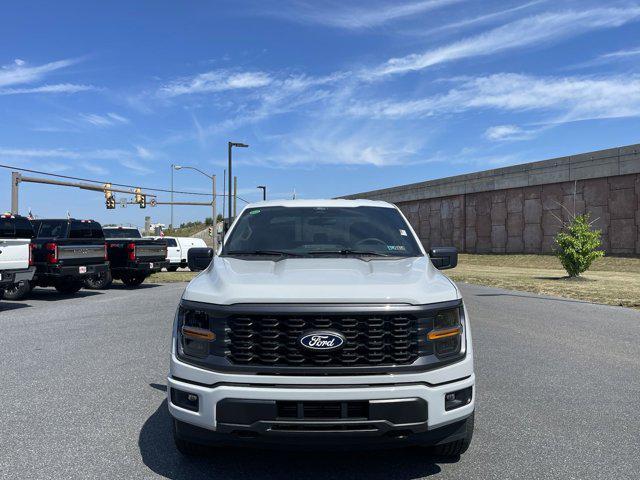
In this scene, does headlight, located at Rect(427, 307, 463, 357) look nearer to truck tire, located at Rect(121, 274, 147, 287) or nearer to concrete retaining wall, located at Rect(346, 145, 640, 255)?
truck tire, located at Rect(121, 274, 147, 287)

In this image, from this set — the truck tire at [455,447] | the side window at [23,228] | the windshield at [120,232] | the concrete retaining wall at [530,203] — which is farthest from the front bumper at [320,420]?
the concrete retaining wall at [530,203]

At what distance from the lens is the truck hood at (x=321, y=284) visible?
132 inches

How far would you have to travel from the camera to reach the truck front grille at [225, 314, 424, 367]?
331 cm

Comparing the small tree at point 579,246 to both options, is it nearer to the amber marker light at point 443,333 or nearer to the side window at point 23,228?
the side window at point 23,228

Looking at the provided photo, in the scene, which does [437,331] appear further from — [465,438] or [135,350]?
[135,350]

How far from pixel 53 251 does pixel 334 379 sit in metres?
14.0

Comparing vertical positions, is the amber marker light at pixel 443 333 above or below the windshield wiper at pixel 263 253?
below

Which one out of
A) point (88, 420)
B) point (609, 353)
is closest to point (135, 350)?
point (88, 420)

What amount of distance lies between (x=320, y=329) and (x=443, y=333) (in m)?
0.75

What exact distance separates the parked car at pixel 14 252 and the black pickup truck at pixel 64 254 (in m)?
1.43

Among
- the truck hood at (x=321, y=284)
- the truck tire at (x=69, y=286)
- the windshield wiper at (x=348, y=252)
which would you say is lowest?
the truck tire at (x=69, y=286)

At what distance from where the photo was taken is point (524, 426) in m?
4.64

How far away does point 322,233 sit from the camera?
5137mm

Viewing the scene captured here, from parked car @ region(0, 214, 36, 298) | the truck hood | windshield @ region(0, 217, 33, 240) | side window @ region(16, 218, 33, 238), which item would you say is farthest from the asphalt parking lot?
side window @ region(16, 218, 33, 238)
